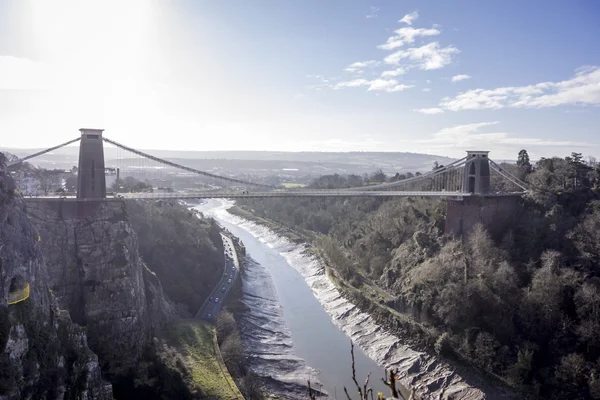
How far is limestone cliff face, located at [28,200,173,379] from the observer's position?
55.6 feet

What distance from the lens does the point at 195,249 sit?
95.9ft

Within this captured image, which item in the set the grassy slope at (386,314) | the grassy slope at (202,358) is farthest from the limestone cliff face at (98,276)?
the grassy slope at (386,314)

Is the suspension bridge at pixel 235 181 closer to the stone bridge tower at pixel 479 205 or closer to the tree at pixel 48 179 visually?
the stone bridge tower at pixel 479 205

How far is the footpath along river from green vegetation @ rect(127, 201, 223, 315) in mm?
2927

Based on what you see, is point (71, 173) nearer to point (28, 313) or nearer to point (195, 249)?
point (195, 249)

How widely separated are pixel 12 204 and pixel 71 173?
21.3 metres

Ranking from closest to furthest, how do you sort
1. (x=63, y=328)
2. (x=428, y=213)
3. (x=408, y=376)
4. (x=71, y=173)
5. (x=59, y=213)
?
1. (x=63, y=328)
2. (x=59, y=213)
3. (x=408, y=376)
4. (x=428, y=213)
5. (x=71, y=173)

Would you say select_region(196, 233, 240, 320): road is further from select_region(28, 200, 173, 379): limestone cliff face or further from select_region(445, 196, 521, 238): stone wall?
select_region(445, 196, 521, 238): stone wall

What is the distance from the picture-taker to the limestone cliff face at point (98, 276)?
55.6 ft

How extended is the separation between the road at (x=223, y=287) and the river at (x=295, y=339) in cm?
119

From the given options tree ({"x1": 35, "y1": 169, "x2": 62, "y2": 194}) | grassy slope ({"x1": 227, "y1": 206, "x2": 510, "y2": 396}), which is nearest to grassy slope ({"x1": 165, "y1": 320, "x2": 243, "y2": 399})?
grassy slope ({"x1": 227, "y1": 206, "x2": 510, "y2": 396})

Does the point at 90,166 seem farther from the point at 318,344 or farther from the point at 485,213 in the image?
the point at 485,213

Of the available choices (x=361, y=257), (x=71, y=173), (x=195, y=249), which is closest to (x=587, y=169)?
(x=361, y=257)

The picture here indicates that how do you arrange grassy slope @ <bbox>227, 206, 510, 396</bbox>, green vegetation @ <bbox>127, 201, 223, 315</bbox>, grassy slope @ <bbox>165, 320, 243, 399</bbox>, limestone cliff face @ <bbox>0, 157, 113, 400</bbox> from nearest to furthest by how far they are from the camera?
limestone cliff face @ <bbox>0, 157, 113, 400</bbox> < grassy slope @ <bbox>165, 320, 243, 399</bbox> < grassy slope @ <bbox>227, 206, 510, 396</bbox> < green vegetation @ <bbox>127, 201, 223, 315</bbox>
